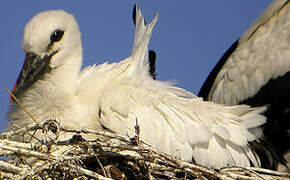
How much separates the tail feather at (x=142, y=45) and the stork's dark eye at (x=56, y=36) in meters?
0.67

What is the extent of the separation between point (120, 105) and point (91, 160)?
638 mm

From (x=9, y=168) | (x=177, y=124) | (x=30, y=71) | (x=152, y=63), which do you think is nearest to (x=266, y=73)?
(x=152, y=63)

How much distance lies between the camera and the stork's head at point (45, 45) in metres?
5.07

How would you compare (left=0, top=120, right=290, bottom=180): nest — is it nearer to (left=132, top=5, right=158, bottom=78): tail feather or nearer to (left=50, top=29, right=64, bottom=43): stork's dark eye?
(left=50, top=29, right=64, bottom=43): stork's dark eye

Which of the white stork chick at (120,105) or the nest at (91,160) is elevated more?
the white stork chick at (120,105)

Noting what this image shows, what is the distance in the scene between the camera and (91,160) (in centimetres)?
439

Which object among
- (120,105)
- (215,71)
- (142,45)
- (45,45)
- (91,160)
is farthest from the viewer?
(215,71)

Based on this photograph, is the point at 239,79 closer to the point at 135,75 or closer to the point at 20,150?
the point at 135,75

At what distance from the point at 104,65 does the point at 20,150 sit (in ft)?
5.00

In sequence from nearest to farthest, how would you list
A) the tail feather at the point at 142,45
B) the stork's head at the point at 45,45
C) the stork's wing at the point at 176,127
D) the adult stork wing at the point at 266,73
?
the stork's wing at the point at 176,127
the stork's head at the point at 45,45
the tail feather at the point at 142,45
the adult stork wing at the point at 266,73

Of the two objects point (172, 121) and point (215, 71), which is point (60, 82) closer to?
point (172, 121)

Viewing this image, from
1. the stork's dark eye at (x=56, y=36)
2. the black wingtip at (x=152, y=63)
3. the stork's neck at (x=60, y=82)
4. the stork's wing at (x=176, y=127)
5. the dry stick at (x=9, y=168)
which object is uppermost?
the stork's dark eye at (x=56, y=36)

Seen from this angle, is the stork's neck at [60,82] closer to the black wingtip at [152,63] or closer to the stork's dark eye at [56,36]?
the stork's dark eye at [56,36]

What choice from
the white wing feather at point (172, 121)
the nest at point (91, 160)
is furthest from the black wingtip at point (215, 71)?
the nest at point (91, 160)
